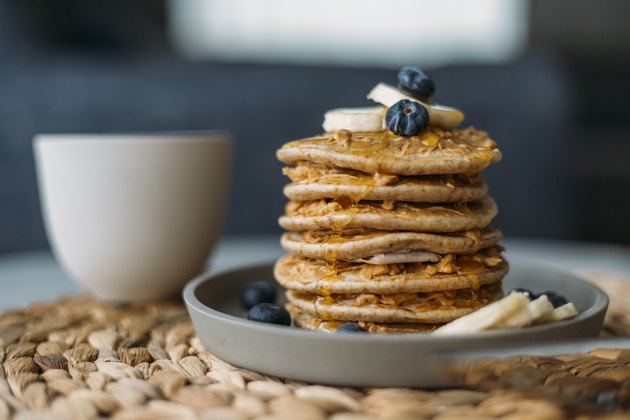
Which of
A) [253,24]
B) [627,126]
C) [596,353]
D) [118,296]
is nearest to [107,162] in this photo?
[118,296]

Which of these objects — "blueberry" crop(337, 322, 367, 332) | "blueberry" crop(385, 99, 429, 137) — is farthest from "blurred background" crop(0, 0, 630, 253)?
"blueberry" crop(337, 322, 367, 332)

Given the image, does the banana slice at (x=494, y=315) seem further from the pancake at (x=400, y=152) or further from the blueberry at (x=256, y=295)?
the blueberry at (x=256, y=295)

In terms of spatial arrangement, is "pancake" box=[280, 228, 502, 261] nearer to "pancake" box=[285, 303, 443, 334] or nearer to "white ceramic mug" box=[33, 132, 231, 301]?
"pancake" box=[285, 303, 443, 334]

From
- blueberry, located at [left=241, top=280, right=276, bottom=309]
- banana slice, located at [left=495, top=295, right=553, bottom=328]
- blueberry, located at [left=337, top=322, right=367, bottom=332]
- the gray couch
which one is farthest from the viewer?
the gray couch

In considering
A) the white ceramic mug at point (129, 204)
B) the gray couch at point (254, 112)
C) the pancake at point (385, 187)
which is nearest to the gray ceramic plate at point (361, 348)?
the pancake at point (385, 187)

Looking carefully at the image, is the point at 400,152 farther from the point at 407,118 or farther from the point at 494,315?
the point at 494,315

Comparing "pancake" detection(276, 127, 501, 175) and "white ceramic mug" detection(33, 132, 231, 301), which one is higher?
"pancake" detection(276, 127, 501, 175)

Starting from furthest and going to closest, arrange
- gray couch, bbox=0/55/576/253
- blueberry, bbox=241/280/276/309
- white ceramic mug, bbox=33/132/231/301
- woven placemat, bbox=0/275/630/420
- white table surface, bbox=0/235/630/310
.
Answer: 1. gray couch, bbox=0/55/576/253
2. white table surface, bbox=0/235/630/310
3. white ceramic mug, bbox=33/132/231/301
4. blueberry, bbox=241/280/276/309
5. woven placemat, bbox=0/275/630/420
